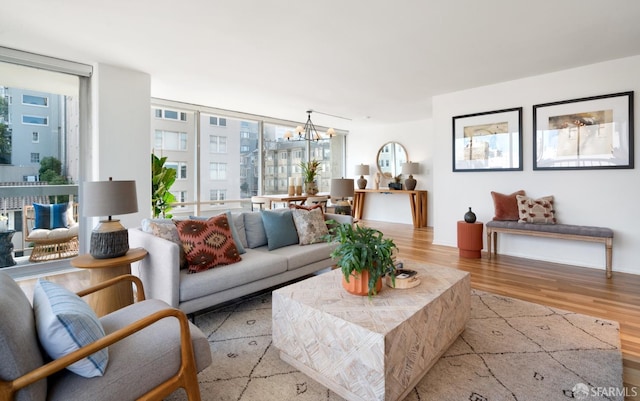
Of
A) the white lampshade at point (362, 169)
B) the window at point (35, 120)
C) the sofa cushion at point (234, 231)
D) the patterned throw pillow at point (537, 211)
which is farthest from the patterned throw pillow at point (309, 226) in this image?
the white lampshade at point (362, 169)

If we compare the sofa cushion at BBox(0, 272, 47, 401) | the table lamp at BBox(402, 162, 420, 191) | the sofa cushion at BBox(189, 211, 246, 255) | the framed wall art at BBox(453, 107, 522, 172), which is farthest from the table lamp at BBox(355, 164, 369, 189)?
the sofa cushion at BBox(0, 272, 47, 401)

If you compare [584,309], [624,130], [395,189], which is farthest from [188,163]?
[624,130]

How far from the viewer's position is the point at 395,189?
311 inches

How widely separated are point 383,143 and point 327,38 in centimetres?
551

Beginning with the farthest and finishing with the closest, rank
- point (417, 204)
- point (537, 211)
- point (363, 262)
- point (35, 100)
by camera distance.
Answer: point (417, 204) → point (537, 211) → point (35, 100) → point (363, 262)

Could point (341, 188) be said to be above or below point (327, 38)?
below

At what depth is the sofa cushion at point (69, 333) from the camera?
3.98ft

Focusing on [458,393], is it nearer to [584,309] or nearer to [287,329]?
[287,329]

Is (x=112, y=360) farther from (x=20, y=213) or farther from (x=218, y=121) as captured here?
(x=218, y=121)

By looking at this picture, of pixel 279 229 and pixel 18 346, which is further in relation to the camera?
pixel 279 229

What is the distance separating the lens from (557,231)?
4.05 metres

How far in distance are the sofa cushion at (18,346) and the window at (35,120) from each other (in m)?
3.71

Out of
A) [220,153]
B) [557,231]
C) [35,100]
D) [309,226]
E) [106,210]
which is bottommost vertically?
[557,231]

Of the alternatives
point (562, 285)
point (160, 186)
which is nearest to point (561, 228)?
point (562, 285)
